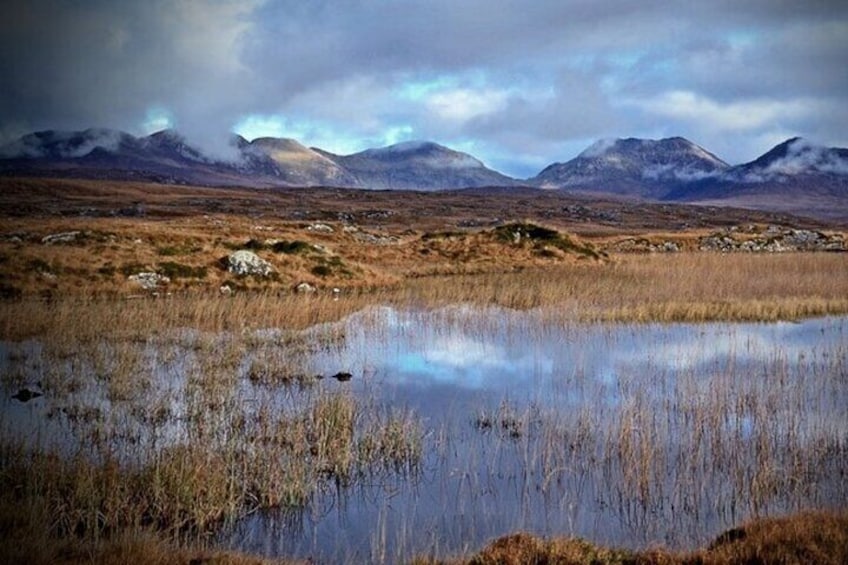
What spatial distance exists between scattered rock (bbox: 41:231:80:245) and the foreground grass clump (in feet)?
108

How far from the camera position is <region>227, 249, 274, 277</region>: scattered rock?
32531 millimetres

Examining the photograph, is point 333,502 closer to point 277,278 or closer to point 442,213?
point 277,278

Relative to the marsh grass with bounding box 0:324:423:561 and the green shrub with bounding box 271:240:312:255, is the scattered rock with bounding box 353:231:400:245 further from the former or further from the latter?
the marsh grass with bounding box 0:324:423:561

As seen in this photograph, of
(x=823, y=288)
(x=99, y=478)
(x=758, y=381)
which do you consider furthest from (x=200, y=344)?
(x=823, y=288)

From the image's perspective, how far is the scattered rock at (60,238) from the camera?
3369 cm

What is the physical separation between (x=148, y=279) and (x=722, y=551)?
27.9m

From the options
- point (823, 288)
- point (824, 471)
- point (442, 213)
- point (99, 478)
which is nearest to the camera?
point (99, 478)

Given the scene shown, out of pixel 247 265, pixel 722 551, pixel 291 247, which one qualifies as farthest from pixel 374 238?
pixel 722 551

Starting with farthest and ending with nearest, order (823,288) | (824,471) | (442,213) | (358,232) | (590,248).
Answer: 1. (442,213)
2. (358,232)
3. (590,248)
4. (823,288)
5. (824,471)

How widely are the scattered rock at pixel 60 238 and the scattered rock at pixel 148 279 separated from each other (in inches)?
260

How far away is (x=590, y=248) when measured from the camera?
50.0 meters

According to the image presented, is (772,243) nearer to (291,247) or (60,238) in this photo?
(291,247)

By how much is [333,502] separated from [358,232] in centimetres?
5934

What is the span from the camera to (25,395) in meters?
13.1
